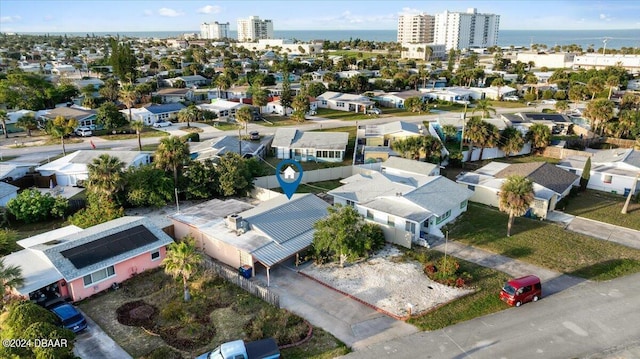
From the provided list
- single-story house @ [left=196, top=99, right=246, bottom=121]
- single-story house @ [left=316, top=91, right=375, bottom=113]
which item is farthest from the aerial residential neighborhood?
single-story house @ [left=316, top=91, right=375, bottom=113]

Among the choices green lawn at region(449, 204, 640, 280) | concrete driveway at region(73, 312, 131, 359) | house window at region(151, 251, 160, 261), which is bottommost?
concrete driveway at region(73, 312, 131, 359)

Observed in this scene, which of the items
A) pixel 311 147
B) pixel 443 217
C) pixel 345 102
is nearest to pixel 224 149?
pixel 311 147

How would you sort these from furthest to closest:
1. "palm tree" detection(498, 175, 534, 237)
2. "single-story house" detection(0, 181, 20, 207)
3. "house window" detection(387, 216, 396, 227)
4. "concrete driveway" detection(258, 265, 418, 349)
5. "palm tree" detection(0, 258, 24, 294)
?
"single-story house" detection(0, 181, 20, 207), "house window" detection(387, 216, 396, 227), "palm tree" detection(498, 175, 534, 237), "concrete driveway" detection(258, 265, 418, 349), "palm tree" detection(0, 258, 24, 294)

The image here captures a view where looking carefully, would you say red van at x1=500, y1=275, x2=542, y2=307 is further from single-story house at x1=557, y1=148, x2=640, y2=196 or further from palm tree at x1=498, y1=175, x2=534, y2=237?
single-story house at x1=557, y1=148, x2=640, y2=196

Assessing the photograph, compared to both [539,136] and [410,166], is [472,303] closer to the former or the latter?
[410,166]

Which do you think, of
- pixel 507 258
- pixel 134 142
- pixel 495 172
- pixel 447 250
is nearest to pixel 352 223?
pixel 447 250

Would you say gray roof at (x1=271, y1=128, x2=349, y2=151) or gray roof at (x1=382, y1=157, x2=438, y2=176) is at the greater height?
gray roof at (x1=271, y1=128, x2=349, y2=151)

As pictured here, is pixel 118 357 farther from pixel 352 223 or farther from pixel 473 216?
pixel 473 216
